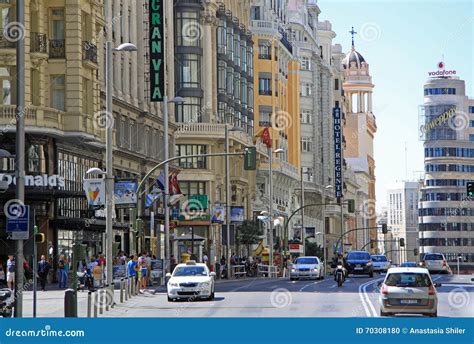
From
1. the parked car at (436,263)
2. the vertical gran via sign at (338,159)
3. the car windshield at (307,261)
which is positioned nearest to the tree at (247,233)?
the parked car at (436,263)

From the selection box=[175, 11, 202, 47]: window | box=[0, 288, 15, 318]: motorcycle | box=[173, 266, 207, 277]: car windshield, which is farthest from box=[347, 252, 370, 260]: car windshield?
box=[0, 288, 15, 318]: motorcycle

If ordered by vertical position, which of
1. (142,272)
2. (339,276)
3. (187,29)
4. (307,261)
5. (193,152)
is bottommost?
(339,276)

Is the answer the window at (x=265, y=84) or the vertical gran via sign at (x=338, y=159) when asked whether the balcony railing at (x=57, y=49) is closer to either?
the window at (x=265, y=84)

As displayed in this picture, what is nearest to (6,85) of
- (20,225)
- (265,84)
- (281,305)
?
(281,305)

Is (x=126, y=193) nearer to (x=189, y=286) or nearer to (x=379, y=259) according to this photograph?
(x=189, y=286)

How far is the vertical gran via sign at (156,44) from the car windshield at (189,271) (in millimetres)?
34905

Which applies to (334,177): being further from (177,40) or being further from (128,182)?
(128,182)

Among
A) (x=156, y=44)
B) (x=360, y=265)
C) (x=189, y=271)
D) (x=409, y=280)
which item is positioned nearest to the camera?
(x=409, y=280)

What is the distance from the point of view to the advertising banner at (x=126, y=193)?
181 ft

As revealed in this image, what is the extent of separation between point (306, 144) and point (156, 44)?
67.1 m

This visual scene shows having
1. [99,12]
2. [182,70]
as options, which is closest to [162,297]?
[99,12]

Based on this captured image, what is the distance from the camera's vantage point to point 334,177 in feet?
527

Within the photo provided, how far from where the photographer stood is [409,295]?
1257 inches
